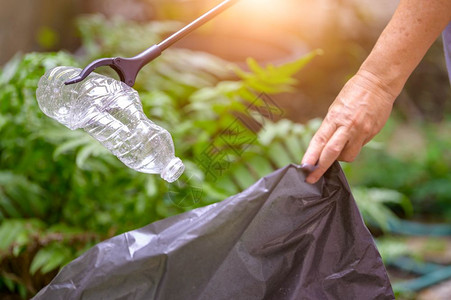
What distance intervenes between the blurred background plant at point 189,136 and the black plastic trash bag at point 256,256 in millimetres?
275

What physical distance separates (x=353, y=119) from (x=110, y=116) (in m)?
0.60

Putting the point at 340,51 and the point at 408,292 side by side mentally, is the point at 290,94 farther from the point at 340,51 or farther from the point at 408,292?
the point at 408,292

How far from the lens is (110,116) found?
142 centimetres

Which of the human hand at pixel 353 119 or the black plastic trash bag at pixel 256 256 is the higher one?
the human hand at pixel 353 119

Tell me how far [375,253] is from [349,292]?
0.12 m

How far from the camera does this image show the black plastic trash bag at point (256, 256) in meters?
1.46

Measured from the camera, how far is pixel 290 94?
5371 mm

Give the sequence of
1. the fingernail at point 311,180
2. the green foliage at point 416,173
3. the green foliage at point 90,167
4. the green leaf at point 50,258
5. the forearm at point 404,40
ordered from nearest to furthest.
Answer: the forearm at point 404,40, the fingernail at point 311,180, the green leaf at point 50,258, the green foliage at point 90,167, the green foliage at point 416,173

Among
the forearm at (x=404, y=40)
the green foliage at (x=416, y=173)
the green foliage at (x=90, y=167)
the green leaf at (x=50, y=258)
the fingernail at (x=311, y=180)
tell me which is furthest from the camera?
the green foliage at (x=416, y=173)

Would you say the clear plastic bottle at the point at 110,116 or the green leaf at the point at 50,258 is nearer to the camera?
the clear plastic bottle at the point at 110,116

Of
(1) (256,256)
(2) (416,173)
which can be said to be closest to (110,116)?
(1) (256,256)

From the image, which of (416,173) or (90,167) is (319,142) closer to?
(90,167)

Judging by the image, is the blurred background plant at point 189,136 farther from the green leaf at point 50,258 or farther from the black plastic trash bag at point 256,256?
the black plastic trash bag at point 256,256

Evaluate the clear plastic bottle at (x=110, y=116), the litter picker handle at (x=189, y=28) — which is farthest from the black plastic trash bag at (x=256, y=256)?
the litter picker handle at (x=189, y=28)
